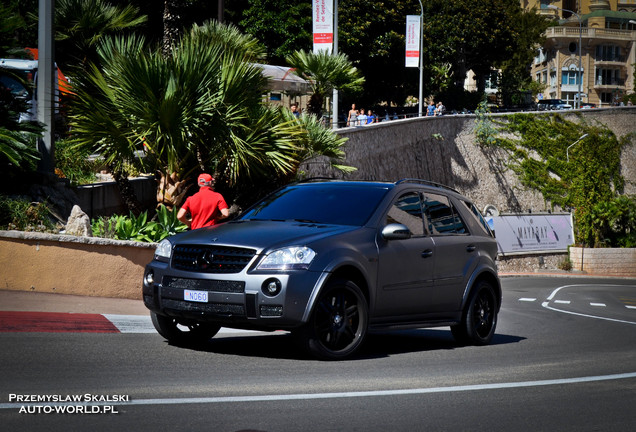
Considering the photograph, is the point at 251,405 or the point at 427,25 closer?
the point at 251,405

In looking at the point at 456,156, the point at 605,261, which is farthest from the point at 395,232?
the point at 605,261

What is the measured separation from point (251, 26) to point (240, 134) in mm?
42709

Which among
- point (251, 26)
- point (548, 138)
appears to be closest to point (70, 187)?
point (251, 26)

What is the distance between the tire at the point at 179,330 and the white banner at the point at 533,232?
126ft

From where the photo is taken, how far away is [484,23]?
241ft

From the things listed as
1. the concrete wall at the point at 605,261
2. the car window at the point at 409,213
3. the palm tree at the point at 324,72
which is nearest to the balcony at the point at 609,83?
the concrete wall at the point at 605,261

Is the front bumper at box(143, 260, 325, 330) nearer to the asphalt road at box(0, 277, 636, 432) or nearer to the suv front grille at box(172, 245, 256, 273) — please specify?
the suv front grille at box(172, 245, 256, 273)

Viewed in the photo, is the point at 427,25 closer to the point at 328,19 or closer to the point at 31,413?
the point at 328,19

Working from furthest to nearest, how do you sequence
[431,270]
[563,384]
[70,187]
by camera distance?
[70,187], [431,270], [563,384]

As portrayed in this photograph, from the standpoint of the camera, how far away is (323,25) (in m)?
32.6

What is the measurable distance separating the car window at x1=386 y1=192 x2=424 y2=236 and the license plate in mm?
2109

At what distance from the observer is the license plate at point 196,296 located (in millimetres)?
8156

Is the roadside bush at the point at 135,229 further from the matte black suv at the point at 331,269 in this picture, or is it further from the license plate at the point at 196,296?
the license plate at the point at 196,296

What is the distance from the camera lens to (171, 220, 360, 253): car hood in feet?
26.9
